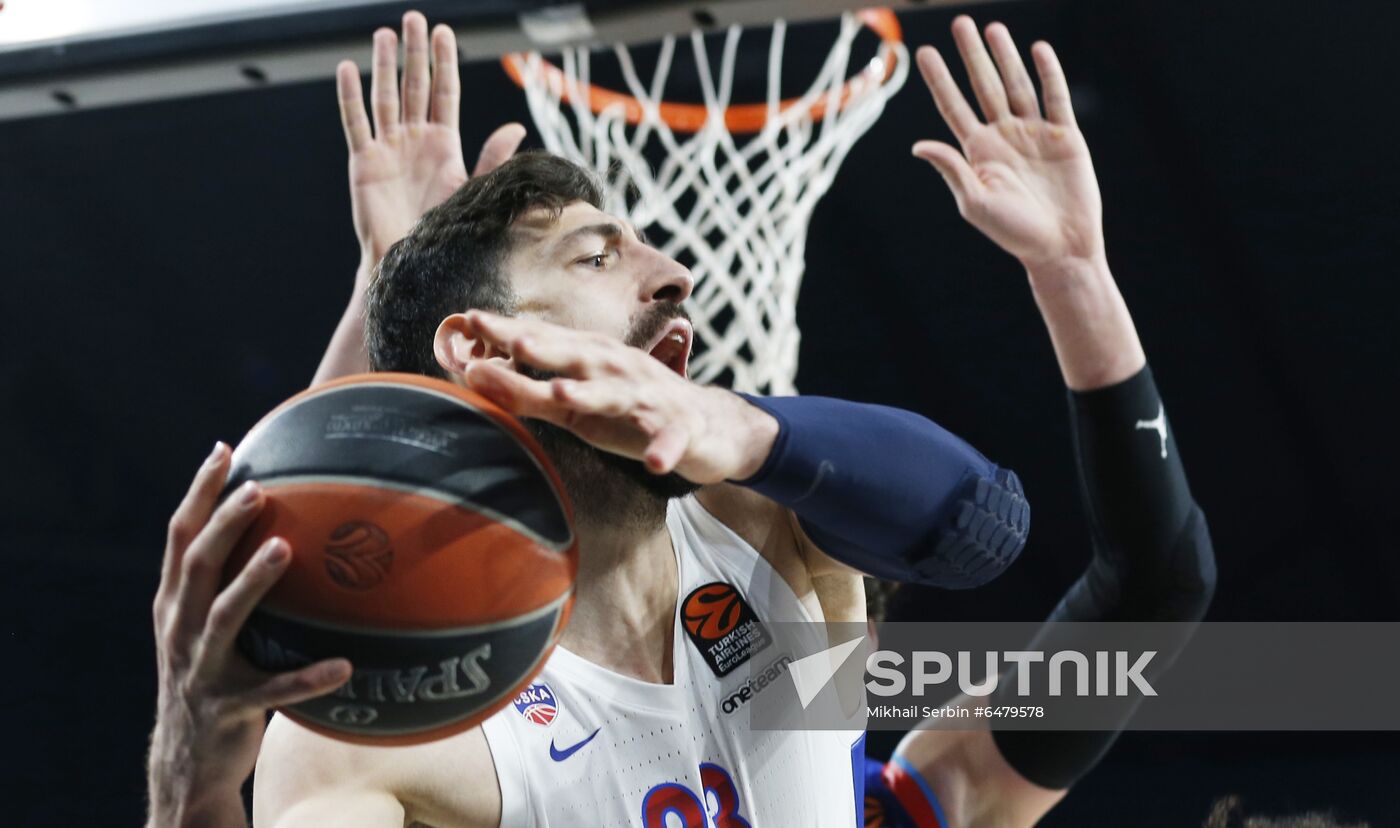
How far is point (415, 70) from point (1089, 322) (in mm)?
1344

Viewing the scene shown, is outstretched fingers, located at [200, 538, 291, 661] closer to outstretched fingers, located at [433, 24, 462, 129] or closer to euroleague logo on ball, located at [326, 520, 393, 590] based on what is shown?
euroleague logo on ball, located at [326, 520, 393, 590]

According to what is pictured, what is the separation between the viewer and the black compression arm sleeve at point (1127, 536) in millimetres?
2330

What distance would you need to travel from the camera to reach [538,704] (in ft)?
5.77

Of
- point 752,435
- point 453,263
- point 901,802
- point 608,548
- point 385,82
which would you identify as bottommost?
point 901,802

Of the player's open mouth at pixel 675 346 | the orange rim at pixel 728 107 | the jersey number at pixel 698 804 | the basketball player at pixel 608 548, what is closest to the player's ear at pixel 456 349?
the basketball player at pixel 608 548

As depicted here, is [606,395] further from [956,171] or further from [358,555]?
[956,171]

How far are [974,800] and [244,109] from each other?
3.58 meters

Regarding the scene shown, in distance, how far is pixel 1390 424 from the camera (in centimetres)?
476

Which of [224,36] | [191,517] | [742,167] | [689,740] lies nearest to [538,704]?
[689,740]

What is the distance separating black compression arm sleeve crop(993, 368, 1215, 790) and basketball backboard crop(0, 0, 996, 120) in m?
0.89

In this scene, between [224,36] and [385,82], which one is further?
[385,82]

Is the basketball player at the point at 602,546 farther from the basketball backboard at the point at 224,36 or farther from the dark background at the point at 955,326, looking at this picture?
the dark background at the point at 955,326

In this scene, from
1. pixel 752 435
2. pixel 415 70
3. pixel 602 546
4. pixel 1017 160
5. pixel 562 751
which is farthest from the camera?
pixel 415 70

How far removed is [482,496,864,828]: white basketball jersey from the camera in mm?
1722
